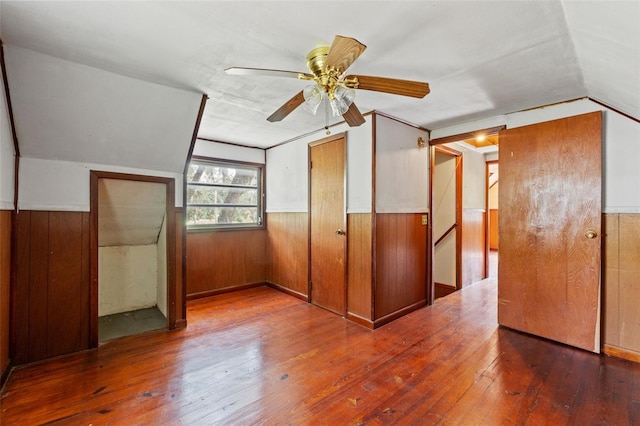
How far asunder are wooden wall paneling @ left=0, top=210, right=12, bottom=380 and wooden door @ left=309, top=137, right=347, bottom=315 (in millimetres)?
2689

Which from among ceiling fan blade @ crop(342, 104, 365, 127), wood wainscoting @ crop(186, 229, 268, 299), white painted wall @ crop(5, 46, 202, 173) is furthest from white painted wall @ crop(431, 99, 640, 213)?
wood wainscoting @ crop(186, 229, 268, 299)

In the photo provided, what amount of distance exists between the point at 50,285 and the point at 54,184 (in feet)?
2.66

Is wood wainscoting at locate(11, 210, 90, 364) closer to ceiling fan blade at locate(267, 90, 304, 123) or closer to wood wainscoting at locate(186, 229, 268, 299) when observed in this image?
wood wainscoting at locate(186, 229, 268, 299)

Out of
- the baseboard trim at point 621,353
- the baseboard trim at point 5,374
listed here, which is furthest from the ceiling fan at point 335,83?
the baseboard trim at point 621,353

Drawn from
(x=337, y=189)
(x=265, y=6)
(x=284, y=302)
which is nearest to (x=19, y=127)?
(x=265, y=6)

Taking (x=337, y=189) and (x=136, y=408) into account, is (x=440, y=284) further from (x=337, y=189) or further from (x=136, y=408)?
(x=136, y=408)

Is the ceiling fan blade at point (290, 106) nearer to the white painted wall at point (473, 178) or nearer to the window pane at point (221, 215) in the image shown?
the window pane at point (221, 215)

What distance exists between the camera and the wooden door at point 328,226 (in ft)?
10.7

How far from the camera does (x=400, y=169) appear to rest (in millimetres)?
3203

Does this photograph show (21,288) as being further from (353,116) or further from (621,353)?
(621,353)

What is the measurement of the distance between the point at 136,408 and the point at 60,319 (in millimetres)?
1233

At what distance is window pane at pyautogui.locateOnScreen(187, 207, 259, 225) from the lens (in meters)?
3.94

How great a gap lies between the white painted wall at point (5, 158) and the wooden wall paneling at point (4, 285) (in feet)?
0.30

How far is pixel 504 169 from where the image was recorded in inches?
112
